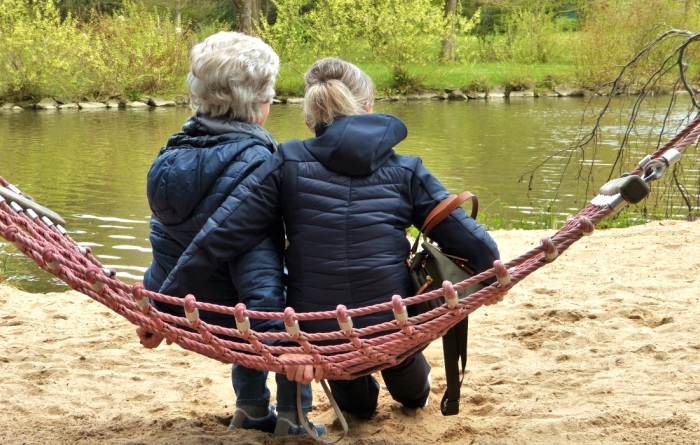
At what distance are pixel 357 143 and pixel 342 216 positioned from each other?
0.69 feet

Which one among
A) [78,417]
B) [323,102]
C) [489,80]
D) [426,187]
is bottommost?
[489,80]

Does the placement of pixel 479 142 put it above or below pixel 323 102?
below

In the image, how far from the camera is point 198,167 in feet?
8.39

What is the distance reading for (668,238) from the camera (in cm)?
546

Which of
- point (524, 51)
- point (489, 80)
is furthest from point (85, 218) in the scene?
point (524, 51)

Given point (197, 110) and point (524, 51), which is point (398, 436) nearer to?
point (197, 110)

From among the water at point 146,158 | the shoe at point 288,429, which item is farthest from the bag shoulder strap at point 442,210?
the water at point 146,158

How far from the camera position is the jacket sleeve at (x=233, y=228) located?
246 centimetres

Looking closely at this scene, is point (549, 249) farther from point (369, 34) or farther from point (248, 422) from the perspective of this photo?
point (369, 34)

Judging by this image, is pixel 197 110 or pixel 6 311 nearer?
pixel 197 110

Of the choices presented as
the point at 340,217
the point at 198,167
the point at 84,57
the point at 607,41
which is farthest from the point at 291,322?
the point at 84,57

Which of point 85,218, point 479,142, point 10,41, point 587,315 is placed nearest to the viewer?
point 587,315

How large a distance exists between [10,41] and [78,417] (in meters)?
18.5

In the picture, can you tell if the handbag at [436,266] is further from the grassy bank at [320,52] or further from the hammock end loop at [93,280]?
the grassy bank at [320,52]
